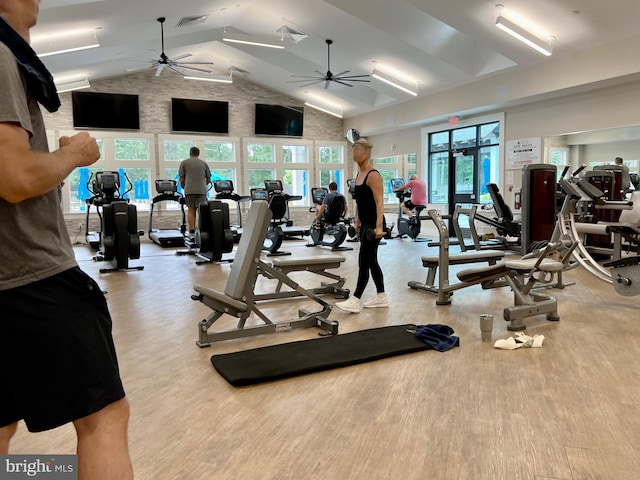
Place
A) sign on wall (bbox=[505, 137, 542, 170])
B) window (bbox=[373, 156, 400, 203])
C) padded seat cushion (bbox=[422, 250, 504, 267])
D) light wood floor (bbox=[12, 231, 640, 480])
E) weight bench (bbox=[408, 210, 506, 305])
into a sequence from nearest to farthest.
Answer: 1. light wood floor (bbox=[12, 231, 640, 480])
2. weight bench (bbox=[408, 210, 506, 305])
3. padded seat cushion (bbox=[422, 250, 504, 267])
4. sign on wall (bbox=[505, 137, 542, 170])
5. window (bbox=[373, 156, 400, 203])

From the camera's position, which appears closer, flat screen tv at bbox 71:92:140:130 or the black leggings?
the black leggings

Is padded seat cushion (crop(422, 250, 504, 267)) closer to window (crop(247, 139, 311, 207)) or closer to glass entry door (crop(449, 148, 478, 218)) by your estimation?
glass entry door (crop(449, 148, 478, 218))

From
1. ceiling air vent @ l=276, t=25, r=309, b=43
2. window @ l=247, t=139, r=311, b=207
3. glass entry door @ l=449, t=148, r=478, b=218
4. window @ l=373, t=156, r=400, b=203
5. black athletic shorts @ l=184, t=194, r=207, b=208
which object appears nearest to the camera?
black athletic shorts @ l=184, t=194, r=207, b=208

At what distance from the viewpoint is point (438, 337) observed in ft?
11.3

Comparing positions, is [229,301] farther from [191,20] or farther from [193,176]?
[191,20]

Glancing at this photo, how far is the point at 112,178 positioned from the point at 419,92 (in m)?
6.91

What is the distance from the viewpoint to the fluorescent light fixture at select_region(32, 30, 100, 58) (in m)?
7.80

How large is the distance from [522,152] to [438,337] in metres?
7.44

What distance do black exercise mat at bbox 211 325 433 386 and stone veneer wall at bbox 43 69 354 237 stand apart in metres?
9.91

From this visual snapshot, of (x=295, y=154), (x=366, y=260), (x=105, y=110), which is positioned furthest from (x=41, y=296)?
(x=295, y=154)

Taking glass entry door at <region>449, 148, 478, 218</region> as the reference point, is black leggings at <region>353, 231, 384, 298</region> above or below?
below

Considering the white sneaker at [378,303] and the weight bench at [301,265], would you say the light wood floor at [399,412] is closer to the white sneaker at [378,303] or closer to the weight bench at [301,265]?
the white sneaker at [378,303]

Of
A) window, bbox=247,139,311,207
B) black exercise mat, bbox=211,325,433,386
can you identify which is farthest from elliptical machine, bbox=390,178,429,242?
black exercise mat, bbox=211,325,433,386

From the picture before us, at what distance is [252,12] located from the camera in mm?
9555
